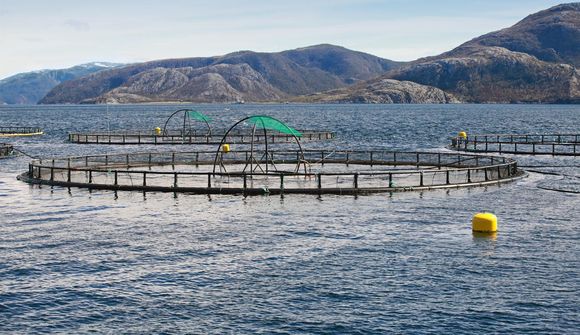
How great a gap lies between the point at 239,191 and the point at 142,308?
30378mm

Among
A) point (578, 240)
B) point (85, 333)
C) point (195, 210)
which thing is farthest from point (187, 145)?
point (85, 333)

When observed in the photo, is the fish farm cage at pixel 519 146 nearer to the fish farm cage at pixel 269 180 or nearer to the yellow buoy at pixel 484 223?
the fish farm cage at pixel 269 180

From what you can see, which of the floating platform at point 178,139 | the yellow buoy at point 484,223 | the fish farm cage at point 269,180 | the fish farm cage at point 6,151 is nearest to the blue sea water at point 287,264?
the yellow buoy at point 484,223

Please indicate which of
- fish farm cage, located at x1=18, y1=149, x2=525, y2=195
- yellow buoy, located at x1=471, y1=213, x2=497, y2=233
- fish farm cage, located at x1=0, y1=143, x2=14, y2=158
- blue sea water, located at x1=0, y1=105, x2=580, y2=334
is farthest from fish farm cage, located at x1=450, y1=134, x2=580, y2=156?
fish farm cage, located at x1=0, y1=143, x2=14, y2=158

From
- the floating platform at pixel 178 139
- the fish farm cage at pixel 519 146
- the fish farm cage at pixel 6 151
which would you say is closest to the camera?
the fish farm cage at pixel 519 146

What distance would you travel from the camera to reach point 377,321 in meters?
28.7

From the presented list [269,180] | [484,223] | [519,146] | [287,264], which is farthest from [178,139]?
[287,264]

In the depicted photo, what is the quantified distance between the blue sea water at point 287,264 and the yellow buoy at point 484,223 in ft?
1.97

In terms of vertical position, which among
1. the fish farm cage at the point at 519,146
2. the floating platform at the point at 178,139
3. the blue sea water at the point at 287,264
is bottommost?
the blue sea water at the point at 287,264

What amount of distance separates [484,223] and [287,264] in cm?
1418

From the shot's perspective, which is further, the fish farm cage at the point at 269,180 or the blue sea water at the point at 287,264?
the fish farm cage at the point at 269,180

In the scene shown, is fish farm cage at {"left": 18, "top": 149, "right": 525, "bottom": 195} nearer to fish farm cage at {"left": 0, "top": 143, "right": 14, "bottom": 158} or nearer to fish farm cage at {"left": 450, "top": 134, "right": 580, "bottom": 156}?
fish farm cage at {"left": 450, "top": 134, "right": 580, "bottom": 156}

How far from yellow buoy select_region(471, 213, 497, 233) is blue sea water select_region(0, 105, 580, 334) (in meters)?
0.60

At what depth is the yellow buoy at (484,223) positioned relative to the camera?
4519 cm
